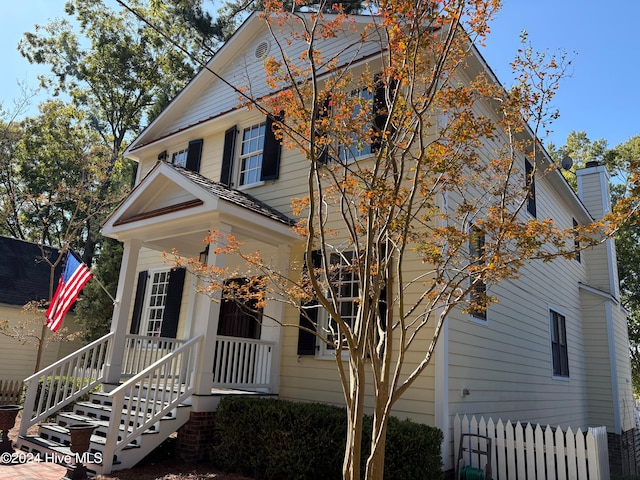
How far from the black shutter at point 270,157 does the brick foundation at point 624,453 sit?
11.5 meters

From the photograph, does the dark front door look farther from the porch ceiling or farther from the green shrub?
the green shrub

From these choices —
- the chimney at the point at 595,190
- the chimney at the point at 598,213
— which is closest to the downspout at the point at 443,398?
the chimney at the point at 598,213

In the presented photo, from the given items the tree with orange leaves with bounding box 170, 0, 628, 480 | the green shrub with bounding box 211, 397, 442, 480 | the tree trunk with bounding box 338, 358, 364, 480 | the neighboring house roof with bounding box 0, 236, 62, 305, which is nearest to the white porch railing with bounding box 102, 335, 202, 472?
the green shrub with bounding box 211, 397, 442, 480

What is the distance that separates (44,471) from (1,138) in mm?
17095

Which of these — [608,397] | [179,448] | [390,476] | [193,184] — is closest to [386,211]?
[390,476]

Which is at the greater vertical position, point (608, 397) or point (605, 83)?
point (605, 83)

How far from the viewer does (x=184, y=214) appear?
25.7 ft

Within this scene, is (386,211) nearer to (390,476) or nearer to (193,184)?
(390,476)

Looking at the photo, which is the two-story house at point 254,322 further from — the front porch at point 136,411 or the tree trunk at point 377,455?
the tree trunk at point 377,455

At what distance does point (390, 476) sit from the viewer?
18.2 ft

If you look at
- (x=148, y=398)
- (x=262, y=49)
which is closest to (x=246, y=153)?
(x=262, y=49)

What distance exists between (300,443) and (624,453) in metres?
11.4

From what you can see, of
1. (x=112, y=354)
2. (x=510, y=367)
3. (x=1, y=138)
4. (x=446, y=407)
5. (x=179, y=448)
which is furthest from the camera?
(x=1, y=138)

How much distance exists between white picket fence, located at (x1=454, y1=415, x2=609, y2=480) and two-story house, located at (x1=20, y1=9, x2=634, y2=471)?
340mm
